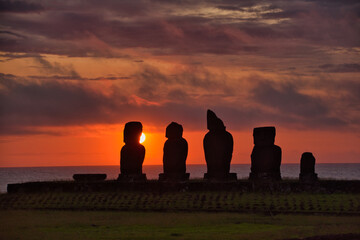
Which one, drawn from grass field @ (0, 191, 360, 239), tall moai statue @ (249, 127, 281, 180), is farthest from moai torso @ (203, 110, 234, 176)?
grass field @ (0, 191, 360, 239)

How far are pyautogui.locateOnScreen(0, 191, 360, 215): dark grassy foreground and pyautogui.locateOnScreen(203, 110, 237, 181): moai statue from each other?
297 centimetres

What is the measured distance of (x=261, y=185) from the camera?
37.2m

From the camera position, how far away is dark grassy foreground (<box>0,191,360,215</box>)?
107 feet

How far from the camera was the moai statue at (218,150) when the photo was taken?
3947cm

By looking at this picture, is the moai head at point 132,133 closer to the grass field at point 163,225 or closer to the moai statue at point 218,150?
the moai statue at point 218,150

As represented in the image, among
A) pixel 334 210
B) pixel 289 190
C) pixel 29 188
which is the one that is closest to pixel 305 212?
pixel 334 210

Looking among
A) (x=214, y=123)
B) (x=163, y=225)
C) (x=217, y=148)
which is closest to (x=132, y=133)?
(x=214, y=123)

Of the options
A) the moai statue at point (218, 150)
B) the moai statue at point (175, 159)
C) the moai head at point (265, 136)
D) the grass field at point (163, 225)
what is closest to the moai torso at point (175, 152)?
the moai statue at point (175, 159)

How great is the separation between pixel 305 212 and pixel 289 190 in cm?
549

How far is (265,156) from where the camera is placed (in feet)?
131

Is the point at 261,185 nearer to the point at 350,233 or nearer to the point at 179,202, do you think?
the point at 179,202

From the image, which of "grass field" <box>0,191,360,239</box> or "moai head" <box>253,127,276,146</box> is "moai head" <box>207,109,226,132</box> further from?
"grass field" <box>0,191,360,239</box>

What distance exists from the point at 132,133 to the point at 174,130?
9.04ft

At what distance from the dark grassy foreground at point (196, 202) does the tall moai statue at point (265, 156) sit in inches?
134
